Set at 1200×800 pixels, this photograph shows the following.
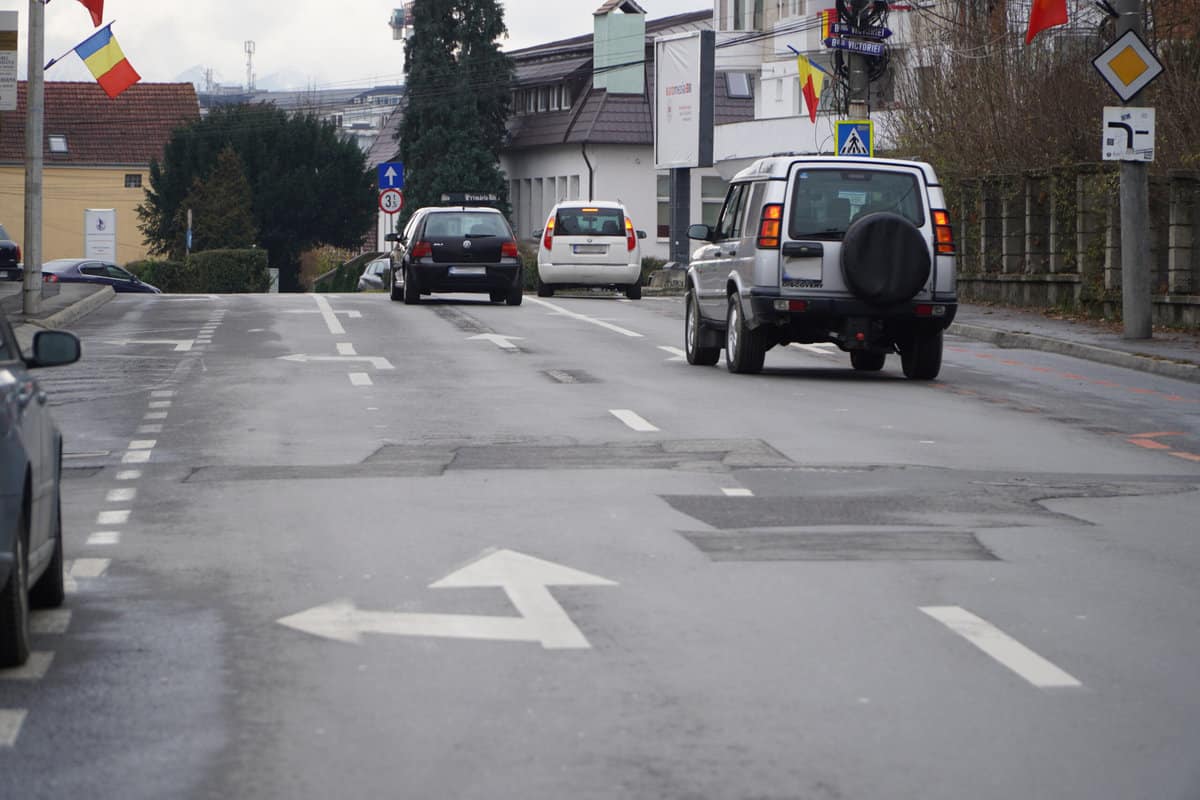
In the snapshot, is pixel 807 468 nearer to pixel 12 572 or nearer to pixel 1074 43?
pixel 12 572

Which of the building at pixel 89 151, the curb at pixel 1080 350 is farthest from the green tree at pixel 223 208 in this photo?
the curb at pixel 1080 350

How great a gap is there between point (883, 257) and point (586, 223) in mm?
21605

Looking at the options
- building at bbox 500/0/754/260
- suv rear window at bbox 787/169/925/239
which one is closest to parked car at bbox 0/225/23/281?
suv rear window at bbox 787/169/925/239

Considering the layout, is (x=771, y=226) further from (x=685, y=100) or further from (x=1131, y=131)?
(x=685, y=100)

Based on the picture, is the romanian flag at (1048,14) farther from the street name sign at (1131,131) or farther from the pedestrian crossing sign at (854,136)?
the pedestrian crossing sign at (854,136)

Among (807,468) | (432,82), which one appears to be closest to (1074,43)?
(807,468)

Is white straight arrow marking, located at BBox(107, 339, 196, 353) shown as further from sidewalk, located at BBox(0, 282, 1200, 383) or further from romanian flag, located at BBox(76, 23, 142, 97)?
→ romanian flag, located at BBox(76, 23, 142, 97)

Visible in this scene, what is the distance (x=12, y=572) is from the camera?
6.68m

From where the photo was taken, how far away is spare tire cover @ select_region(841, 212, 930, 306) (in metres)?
19.2

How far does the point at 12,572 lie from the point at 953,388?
13.8 metres

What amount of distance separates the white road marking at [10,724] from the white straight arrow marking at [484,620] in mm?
1377

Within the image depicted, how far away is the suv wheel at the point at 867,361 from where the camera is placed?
72.6 feet

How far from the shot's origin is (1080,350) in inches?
965

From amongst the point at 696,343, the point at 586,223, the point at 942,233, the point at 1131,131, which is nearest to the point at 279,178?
the point at 586,223
